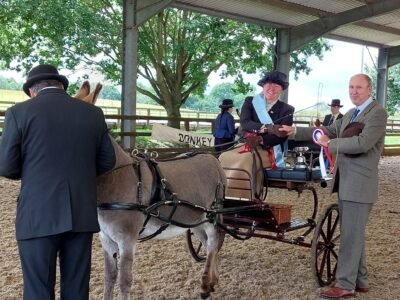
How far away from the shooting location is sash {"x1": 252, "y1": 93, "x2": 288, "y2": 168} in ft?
15.4

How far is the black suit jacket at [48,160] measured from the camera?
2.38 meters

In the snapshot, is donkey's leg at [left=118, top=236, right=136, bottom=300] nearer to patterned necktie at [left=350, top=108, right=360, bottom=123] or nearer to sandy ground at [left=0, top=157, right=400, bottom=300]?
sandy ground at [left=0, top=157, right=400, bottom=300]

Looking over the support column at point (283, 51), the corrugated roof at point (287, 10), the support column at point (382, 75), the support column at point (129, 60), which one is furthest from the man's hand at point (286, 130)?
the support column at point (382, 75)

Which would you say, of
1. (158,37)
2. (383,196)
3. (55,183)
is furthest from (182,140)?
(55,183)

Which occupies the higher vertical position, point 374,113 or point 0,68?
point 0,68

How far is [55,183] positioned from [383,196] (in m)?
8.74

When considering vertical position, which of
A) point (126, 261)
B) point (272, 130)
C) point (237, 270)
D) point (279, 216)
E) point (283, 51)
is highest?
point (283, 51)

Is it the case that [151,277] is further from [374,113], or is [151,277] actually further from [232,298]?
[374,113]

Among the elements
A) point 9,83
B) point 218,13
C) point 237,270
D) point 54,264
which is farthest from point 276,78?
point 9,83

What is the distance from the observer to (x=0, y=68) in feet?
50.4

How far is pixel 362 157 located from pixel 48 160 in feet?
8.62

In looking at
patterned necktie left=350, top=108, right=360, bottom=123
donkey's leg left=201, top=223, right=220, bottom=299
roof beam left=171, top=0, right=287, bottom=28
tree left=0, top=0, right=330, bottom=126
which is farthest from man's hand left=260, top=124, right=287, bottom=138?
tree left=0, top=0, right=330, bottom=126

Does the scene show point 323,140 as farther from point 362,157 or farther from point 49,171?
point 49,171

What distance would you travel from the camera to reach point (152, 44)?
54.8 feet
